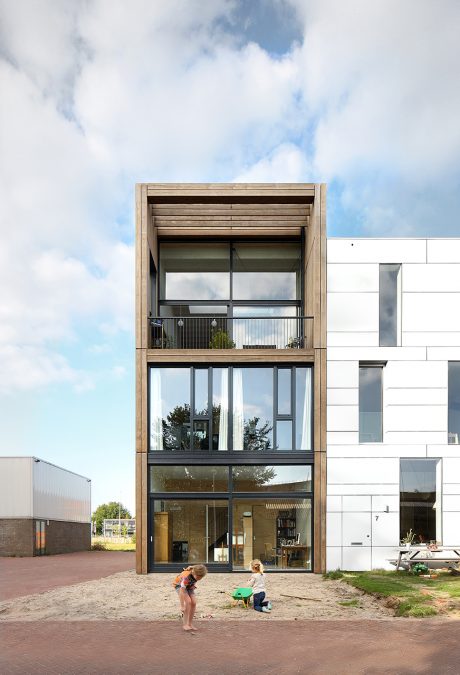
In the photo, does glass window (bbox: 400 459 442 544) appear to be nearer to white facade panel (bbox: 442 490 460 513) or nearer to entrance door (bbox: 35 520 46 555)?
white facade panel (bbox: 442 490 460 513)

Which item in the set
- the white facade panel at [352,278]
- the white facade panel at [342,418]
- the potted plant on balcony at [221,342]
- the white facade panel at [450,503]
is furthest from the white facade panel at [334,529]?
the white facade panel at [352,278]

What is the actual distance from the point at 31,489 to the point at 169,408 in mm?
19555

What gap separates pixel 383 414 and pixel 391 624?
9.25 meters

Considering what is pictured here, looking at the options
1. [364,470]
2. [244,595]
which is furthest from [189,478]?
[244,595]

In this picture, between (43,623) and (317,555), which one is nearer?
(43,623)

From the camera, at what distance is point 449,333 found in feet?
63.6

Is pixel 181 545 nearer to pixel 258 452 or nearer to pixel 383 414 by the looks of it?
pixel 258 452

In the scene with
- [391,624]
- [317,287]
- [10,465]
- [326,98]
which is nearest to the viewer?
[391,624]

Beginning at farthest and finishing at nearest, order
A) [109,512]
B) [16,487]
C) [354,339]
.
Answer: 1. [109,512]
2. [16,487]
3. [354,339]

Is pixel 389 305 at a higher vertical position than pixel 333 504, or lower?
higher

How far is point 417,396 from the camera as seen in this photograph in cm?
1919

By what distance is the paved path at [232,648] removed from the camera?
814cm

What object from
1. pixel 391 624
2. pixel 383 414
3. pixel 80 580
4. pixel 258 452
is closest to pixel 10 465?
pixel 80 580

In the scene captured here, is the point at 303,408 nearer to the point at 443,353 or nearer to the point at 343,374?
the point at 343,374
